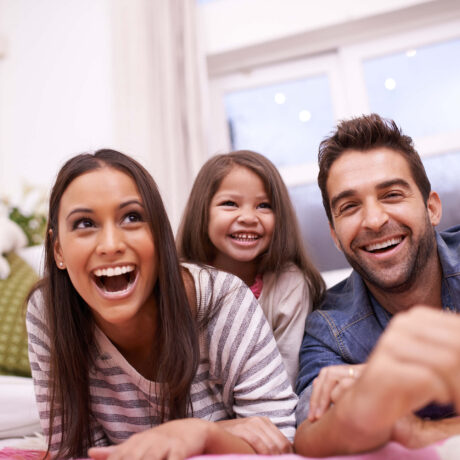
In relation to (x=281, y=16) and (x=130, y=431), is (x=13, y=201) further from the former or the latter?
(x=130, y=431)

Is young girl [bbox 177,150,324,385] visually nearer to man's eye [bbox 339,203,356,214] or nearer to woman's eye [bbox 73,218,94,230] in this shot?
man's eye [bbox 339,203,356,214]

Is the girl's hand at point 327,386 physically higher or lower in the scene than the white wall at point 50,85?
lower

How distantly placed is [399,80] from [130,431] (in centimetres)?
231

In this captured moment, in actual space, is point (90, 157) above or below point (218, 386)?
above

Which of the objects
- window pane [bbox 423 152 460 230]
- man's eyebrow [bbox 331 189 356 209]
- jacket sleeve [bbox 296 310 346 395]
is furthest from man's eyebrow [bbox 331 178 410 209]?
window pane [bbox 423 152 460 230]

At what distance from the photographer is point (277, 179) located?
1.63 meters

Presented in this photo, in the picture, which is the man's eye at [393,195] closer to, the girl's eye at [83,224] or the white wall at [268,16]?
the girl's eye at [83,224]

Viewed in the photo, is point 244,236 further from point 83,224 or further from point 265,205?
point 83,224

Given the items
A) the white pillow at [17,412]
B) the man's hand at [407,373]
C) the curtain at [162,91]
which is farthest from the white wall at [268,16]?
the man's hand at [407,373]

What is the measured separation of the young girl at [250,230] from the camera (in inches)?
60.7

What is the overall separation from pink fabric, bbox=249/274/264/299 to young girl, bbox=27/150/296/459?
379mm

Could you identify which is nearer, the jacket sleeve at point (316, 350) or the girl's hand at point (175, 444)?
the girl's hand at point (175, 444)

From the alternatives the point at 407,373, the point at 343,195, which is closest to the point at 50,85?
the point at 343,195

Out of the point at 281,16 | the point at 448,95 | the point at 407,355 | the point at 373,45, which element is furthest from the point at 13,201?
the point at 407,355
